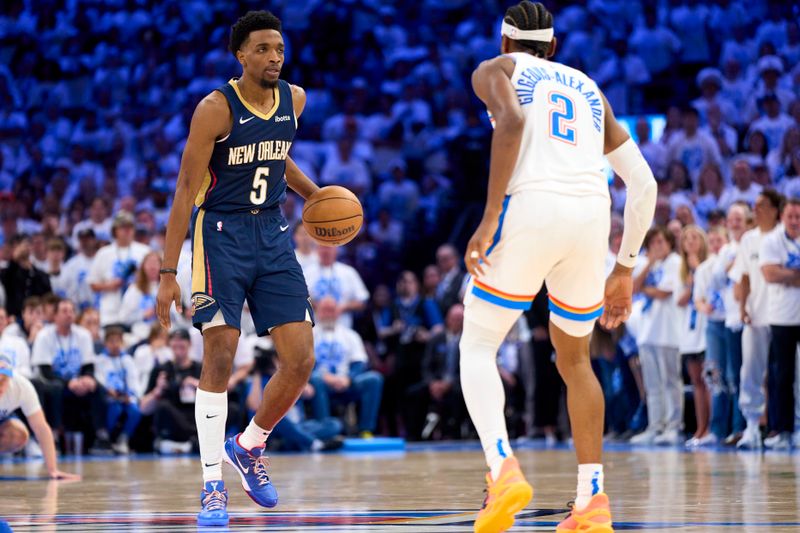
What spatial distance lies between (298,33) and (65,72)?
3.92 meters

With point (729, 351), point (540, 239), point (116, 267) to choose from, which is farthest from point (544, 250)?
point (116, 267)

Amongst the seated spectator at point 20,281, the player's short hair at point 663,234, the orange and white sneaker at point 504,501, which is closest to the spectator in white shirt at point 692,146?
the player's short hair at point 663,234

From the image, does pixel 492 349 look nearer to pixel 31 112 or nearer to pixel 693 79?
pixel 693 79

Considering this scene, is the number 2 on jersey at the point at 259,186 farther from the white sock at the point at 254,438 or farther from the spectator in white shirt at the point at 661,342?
the spectator in white shirt at the point at 661,342

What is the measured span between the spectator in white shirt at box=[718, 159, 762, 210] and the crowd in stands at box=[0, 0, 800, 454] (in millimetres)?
30

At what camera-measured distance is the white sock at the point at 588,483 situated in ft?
14.9

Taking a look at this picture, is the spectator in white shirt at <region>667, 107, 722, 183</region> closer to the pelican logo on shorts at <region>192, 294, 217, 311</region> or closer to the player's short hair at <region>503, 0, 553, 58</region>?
the pelican logo on shorts at <region>192, 294, 217, 311</region>

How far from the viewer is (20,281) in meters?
13.9

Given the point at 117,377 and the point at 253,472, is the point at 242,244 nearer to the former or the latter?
the point at 253,472

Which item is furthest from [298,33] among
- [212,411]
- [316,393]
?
[212,411]

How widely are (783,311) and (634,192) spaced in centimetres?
618

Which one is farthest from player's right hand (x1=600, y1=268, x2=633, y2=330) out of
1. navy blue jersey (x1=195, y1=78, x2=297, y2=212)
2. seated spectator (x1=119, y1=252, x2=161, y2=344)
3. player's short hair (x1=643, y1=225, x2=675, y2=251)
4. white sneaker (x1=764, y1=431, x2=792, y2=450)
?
seated spectator (x1=119, y1=252, x2=161, y2=344)

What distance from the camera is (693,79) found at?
16.3 metres

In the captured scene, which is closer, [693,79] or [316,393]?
[316,393]
